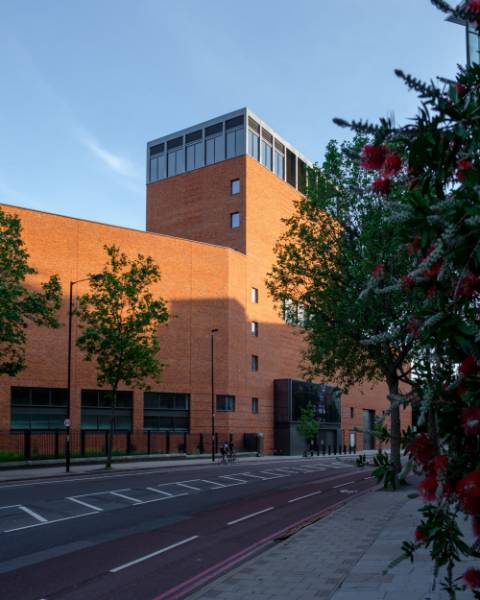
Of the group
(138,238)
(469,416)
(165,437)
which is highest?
(138,238)

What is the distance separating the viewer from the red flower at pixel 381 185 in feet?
14.6

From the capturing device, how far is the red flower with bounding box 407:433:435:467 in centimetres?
420

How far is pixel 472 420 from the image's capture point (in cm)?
368

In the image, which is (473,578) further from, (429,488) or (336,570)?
(336,570)

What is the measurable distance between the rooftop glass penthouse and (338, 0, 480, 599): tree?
6256 cm

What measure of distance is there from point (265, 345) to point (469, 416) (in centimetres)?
6370

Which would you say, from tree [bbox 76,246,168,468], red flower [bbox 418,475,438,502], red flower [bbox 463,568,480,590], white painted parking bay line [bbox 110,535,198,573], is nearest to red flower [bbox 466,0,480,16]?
red flower [bbox 418,475,438,502]

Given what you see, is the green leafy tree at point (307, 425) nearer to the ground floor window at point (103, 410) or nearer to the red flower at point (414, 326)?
the ground floor window at point (103, 410)

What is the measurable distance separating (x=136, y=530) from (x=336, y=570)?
20.9 ft

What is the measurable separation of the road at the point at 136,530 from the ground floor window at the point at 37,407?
1644 cm

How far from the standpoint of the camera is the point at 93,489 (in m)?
24.8

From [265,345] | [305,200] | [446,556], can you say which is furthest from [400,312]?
[265,345]

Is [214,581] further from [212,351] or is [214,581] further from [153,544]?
[212,351]

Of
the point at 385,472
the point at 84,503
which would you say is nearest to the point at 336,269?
the point at 84,503
